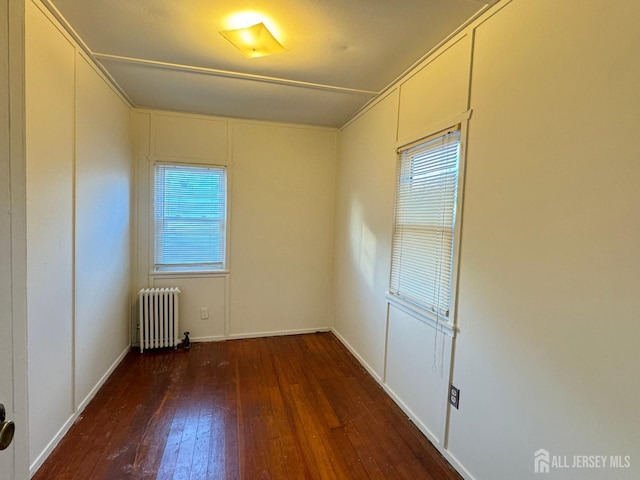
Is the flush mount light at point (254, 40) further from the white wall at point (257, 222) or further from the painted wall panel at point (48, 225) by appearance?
the white wall at point (257, 222)

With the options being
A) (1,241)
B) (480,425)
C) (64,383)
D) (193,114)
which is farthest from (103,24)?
(480,425)

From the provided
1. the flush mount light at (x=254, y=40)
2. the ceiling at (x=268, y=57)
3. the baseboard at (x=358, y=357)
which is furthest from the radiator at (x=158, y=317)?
the flush mount light at (x=254, y=40)

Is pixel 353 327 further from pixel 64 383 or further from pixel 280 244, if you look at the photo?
pixel 64 383

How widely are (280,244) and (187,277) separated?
115 centimetres

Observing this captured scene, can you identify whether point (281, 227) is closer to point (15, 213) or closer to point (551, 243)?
point (551, 243)

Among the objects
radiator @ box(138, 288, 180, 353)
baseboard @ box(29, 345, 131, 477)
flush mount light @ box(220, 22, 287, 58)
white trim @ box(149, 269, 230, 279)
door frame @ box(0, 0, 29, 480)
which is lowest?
baseboard @ box(29, 345, 131, 477)

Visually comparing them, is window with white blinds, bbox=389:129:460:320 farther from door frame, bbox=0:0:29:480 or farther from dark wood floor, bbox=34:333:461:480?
door frame, bbox=0:0:29:480

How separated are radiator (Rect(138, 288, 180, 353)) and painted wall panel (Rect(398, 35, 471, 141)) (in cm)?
289

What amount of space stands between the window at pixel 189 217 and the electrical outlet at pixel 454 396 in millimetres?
2751

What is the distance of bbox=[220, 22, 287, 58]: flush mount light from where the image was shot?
188 cm

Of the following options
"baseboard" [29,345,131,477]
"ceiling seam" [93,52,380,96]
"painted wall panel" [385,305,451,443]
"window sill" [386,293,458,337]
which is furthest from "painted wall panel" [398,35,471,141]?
"baseboard" [29,345,131,477]

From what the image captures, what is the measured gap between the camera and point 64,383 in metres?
2.04

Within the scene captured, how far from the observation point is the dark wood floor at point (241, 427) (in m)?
1.82

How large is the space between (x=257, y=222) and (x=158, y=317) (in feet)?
4.96
